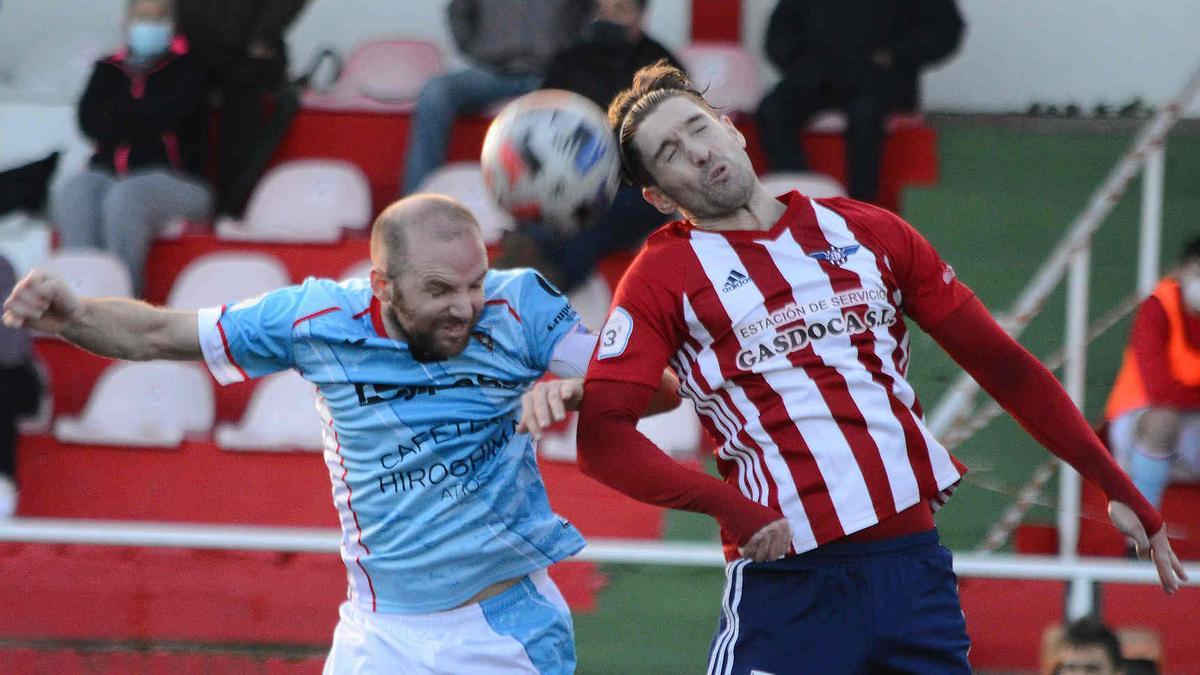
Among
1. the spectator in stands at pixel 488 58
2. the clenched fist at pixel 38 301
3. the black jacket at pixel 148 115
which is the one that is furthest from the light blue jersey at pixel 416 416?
the black jacket at pixel 148 115

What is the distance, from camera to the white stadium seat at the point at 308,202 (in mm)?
7047

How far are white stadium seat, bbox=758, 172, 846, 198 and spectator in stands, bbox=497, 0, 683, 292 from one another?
495 millimetres

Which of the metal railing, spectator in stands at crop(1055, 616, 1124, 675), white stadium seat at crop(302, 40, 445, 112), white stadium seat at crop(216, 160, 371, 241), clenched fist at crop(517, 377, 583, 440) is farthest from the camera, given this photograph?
white stadium seat at crop(302, 40, 445, 112)

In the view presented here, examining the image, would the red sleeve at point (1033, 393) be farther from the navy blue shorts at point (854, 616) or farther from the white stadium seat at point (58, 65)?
the white stadium seat at point (58, 65)

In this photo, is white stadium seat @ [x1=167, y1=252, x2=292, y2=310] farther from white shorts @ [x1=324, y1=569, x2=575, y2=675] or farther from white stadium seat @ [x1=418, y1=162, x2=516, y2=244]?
white shorts @ [x1=324, y1=569, x2=575, y2=675]

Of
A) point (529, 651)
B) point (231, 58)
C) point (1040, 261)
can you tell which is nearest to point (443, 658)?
point (529, 651)

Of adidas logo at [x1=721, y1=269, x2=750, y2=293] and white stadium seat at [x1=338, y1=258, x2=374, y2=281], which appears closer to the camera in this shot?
adidas logo at [x1=721, y1=269, x2=750, y2=293]

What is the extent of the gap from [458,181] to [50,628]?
251cm

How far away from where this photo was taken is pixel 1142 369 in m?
4.24

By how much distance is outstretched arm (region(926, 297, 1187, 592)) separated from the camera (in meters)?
3.01

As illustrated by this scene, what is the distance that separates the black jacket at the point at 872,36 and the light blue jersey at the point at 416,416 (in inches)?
147

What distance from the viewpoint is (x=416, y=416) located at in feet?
10.6

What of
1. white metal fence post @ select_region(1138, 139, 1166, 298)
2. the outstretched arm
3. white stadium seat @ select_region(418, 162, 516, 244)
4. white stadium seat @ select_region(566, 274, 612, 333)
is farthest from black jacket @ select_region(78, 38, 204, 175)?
the outstretched arm

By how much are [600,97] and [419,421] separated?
3.32 metres
